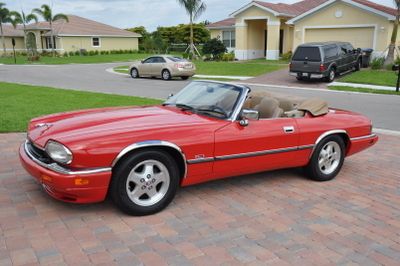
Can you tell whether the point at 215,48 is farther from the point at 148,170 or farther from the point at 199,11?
the point at 148,170

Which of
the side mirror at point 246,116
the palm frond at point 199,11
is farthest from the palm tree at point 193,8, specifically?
the side mirror at point 246,116

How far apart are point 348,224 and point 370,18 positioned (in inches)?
986

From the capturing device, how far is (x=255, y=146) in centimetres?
468

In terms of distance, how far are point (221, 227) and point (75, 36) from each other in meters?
52.3

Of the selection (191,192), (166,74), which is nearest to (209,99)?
(191,192)

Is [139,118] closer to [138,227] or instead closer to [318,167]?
[138,227]

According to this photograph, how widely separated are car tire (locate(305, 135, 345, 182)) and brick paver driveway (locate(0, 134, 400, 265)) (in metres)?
0.17

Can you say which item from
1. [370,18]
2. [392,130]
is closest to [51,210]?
[392,130]

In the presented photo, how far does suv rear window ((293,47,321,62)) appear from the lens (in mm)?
20141

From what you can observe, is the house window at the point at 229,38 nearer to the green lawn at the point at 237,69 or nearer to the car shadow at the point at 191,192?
the green lawn at the point at 237,69

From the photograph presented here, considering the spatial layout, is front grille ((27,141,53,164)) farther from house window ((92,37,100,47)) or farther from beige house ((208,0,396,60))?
house window ((92,37,100,47))

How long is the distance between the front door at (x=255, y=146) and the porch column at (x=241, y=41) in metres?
29.3

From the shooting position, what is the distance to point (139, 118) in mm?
4520

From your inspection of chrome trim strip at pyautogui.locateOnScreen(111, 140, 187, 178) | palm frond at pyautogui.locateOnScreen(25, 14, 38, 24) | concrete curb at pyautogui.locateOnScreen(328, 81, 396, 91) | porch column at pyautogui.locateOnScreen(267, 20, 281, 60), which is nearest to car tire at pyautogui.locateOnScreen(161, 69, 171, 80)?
concrete curb at pyautogui.locateOnScreen(328, 81, 396, 91)
